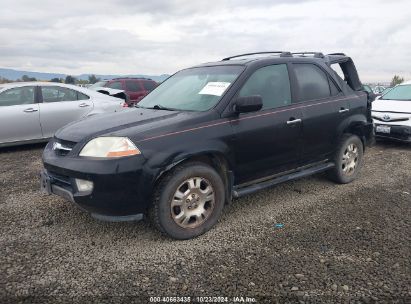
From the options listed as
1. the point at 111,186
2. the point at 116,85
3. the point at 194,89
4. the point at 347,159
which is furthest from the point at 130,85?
the point at 111,186

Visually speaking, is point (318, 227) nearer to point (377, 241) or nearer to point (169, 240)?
point (377, 241)

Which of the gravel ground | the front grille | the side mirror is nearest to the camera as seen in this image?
the gravel ground

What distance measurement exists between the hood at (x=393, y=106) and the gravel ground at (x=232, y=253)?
3.64 meters

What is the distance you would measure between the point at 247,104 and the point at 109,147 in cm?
139

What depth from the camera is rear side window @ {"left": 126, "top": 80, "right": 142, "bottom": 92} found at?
13370 millimetres

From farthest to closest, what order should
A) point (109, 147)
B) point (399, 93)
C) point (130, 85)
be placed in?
point (130, 85) < point (399, 93) < point (109, 147)

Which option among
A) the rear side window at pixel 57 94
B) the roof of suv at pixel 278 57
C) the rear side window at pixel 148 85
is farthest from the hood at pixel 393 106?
the rear side window at pixel 148 85

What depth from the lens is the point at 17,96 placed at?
23.3 feet

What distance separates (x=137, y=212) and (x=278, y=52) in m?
2.89

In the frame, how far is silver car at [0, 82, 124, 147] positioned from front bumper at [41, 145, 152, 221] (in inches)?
151

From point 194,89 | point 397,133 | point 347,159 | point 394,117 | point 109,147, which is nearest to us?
point 109,147

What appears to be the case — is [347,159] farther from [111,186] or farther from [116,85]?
[116,85]

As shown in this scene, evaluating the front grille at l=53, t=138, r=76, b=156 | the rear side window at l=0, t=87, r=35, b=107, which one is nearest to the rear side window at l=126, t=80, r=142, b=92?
the rear side window at l=0, t=87, r=35, b=107

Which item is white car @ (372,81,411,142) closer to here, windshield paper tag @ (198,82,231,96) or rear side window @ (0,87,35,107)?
windshield paper tag @ (198,82,231,96)
